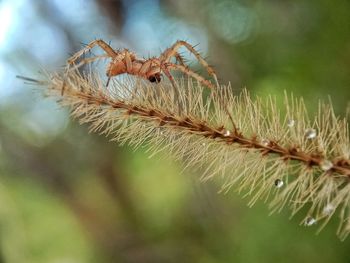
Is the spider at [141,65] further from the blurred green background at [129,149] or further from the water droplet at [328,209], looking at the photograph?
the blurred green background at [129,149]

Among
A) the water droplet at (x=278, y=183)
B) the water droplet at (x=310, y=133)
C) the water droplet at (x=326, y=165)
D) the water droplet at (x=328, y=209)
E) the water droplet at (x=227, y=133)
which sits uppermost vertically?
the water droplet at (x=310, y=133)

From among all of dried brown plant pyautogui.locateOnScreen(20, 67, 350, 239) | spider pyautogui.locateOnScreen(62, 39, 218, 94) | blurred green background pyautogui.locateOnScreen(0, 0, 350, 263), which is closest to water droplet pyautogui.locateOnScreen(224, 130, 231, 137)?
dried brown plant pyautogui.locateOnScreen(20, 67, 350, 239)

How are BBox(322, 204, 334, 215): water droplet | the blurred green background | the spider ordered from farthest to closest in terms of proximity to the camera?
1. the blurred green background
2. the spider
3. BBox(322, 204, 334, 215): water droplet

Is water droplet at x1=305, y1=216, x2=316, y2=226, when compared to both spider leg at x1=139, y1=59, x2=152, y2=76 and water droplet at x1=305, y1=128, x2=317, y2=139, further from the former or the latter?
spider leg at x1=139, y1=59, x2=152, y2=76

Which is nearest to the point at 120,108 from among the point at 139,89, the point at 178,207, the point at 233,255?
the point at 139,89

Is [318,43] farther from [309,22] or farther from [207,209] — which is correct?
[207,209]

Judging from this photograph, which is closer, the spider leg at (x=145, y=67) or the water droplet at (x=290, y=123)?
the water droplet at (x=290, y=123)

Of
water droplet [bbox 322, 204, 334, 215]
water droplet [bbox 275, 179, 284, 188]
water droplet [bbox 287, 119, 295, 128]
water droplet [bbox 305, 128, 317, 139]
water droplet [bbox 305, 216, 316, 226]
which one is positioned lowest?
water droplet [bbox 305, 216, 316, 226]

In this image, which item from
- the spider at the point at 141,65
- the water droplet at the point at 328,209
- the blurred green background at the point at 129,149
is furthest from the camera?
the blurred green background at the point at 129,149

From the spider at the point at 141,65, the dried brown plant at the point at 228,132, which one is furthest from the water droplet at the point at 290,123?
the spider at the point at 141,65

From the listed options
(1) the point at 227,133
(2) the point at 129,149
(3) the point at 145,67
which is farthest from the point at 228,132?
(2) the point at 129,149
